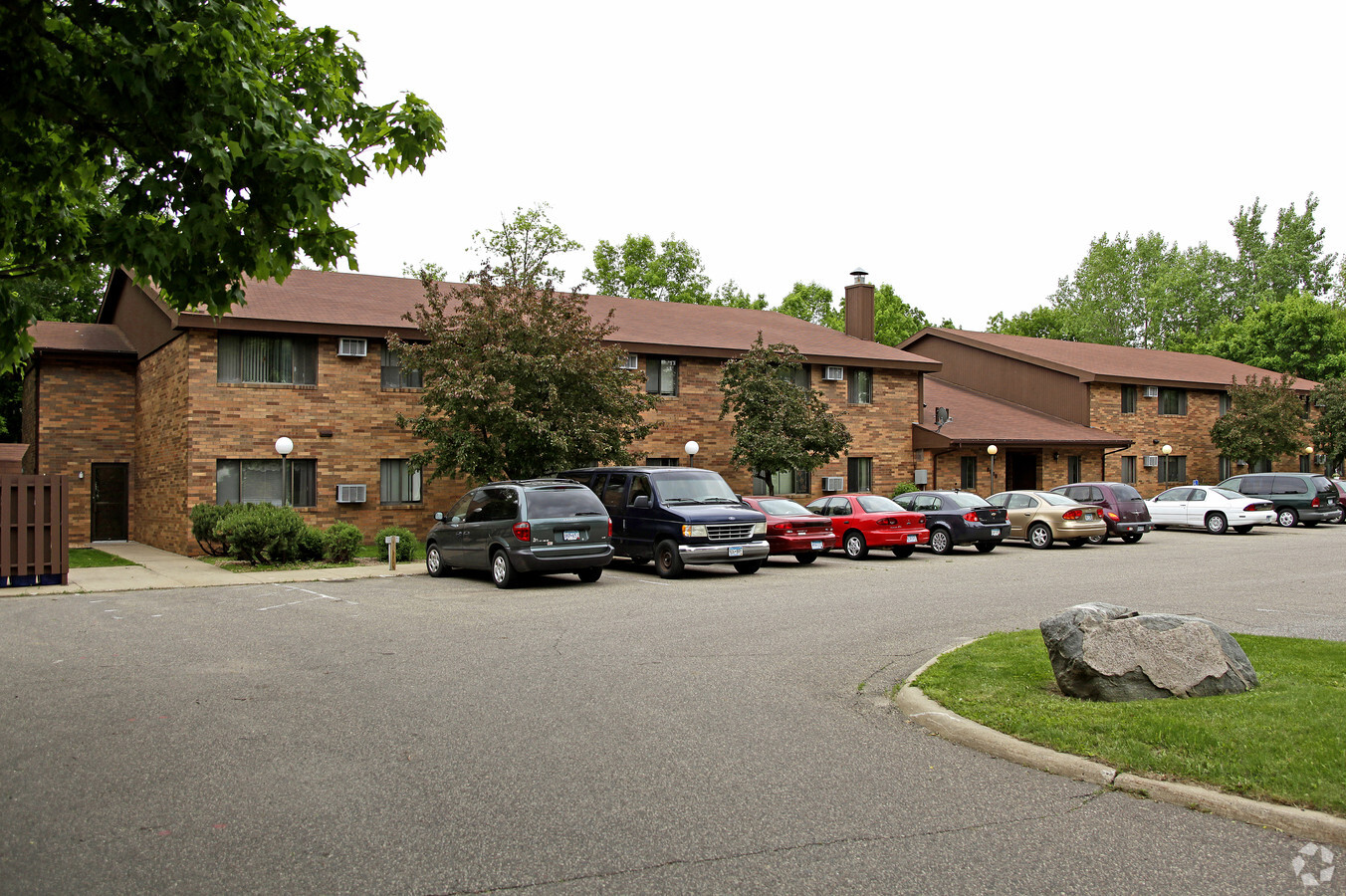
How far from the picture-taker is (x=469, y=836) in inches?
188

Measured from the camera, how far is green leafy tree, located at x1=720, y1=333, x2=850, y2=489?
2806 cm

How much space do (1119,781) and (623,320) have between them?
2730 cm

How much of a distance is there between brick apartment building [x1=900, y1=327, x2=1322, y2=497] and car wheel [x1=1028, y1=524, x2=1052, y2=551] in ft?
28.6

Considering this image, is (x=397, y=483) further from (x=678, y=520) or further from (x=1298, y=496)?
(x=1298, y=496)

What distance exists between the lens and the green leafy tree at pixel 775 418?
92.1ft

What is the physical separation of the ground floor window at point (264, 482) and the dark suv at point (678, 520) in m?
9.04

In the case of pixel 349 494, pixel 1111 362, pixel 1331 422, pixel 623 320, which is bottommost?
pixel 349 494

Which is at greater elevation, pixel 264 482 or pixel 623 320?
pixel 623 320

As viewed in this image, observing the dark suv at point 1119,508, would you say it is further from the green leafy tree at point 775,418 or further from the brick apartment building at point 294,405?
the brick apartment building at point 294,405

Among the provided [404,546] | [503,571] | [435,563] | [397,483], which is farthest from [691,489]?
[397,483]

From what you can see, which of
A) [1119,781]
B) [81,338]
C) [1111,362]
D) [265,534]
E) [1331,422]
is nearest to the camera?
[1119,781]

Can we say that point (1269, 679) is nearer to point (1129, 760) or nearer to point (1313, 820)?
point (1129, 760)

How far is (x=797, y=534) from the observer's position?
64.6 ft

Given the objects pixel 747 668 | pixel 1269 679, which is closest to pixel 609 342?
pixel 747 668
